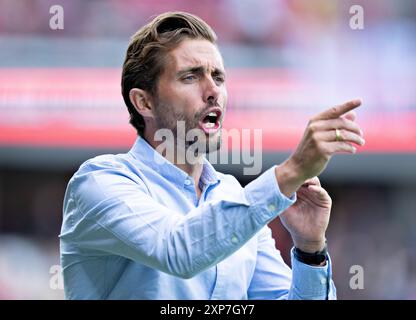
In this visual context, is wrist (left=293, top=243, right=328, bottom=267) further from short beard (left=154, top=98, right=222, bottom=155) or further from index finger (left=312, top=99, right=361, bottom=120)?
index finger (left=312, top=99, right=361, bottom=120)

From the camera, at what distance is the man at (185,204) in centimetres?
106

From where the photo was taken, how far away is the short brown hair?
142cm

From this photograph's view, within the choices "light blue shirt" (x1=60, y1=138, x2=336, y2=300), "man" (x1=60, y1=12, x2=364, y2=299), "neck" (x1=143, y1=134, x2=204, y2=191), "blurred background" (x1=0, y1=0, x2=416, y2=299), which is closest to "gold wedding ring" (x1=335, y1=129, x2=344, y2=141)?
"man" (x1=60, y1=12, x2=364, y2=299)

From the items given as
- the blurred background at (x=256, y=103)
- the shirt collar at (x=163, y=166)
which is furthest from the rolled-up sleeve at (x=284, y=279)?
the blurred background at (x=256, y=103)

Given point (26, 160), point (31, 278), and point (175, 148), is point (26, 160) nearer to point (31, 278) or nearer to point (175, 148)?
point (31, 278)

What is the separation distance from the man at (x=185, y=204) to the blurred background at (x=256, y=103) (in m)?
2.14

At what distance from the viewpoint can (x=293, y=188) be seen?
3.50ft

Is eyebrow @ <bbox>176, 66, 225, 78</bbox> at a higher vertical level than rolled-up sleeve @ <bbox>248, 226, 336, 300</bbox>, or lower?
higher

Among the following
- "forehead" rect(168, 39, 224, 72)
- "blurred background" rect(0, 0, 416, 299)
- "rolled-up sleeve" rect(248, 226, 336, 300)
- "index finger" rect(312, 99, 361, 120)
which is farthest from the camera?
"blurred background" rect(0, 0, 416, 299)

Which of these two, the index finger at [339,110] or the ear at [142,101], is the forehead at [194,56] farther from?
the index finger at [339,110]

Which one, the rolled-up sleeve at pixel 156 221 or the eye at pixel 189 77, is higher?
the eye at pixel 189 77

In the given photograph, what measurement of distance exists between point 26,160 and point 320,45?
164 centimetres

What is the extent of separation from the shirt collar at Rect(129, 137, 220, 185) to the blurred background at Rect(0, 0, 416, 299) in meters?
2.18
